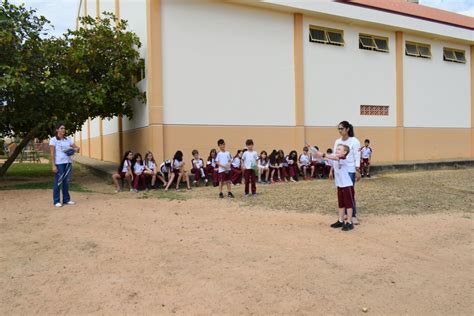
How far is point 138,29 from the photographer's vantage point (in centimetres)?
1380

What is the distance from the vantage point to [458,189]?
11.0 meters

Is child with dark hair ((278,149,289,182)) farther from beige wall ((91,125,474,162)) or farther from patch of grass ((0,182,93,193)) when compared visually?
patch of grass ((0,182,93,193))

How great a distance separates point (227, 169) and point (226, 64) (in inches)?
197

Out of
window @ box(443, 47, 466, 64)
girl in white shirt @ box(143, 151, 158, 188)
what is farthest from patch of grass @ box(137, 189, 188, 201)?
window @ box(443, 47, 466, 64)

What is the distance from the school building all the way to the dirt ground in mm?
5217

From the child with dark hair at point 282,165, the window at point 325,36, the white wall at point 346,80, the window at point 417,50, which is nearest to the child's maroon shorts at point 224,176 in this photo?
the child with dark hair at point 282,165

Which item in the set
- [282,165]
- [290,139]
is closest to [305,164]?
[282,165]

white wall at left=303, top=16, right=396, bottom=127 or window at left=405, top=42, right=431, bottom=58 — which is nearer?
white wall at left=303, top=16, right=396, bottom=127

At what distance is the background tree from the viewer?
10.8 metres

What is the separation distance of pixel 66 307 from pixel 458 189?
34.3 ft

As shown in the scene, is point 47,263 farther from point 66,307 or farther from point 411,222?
point 411,222

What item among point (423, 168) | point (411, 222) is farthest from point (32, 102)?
point (423, 168)

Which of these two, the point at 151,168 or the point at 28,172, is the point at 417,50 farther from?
the point at 28,172

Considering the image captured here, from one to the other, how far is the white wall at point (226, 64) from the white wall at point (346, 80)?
3.14 ft
